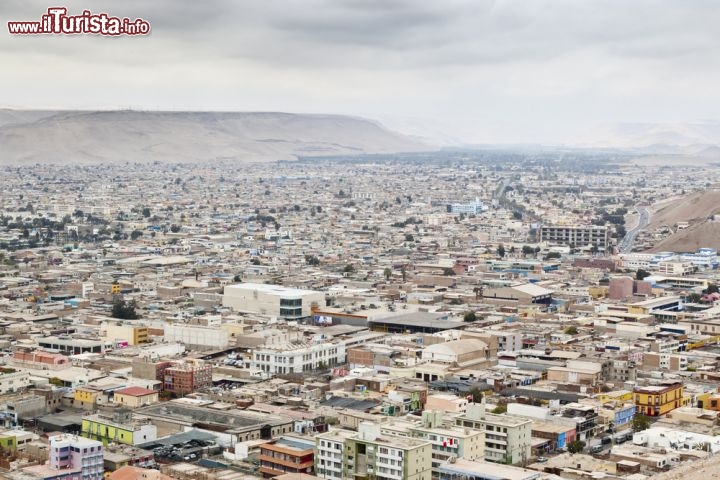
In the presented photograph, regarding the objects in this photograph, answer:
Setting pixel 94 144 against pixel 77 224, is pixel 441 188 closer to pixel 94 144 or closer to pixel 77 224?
pixel 77 224

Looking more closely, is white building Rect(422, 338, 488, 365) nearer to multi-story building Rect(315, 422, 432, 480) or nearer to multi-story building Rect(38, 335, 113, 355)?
multi-story building Rect(38, 335, 113, 355)

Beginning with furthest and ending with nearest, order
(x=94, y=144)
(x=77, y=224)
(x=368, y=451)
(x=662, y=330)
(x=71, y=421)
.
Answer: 1. (x=94, y=144)
2. (x=77, y=224)
3. (x=662, y=330)
4. (x=71, y=421)
5. (x=368, y=451)

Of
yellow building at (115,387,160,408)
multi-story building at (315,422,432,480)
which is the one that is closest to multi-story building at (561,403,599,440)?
multi-story building at (315,422,432,480)

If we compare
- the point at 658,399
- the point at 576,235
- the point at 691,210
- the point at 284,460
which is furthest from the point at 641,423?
the point at 691,210

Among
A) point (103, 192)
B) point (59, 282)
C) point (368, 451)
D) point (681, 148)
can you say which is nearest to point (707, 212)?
point (59, 282)

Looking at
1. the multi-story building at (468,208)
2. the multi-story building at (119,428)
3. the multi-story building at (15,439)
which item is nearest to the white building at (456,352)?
the multi-story building at (119,428)

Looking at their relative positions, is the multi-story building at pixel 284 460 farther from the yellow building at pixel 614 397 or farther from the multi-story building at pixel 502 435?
the yellow building at pixel 614 397
